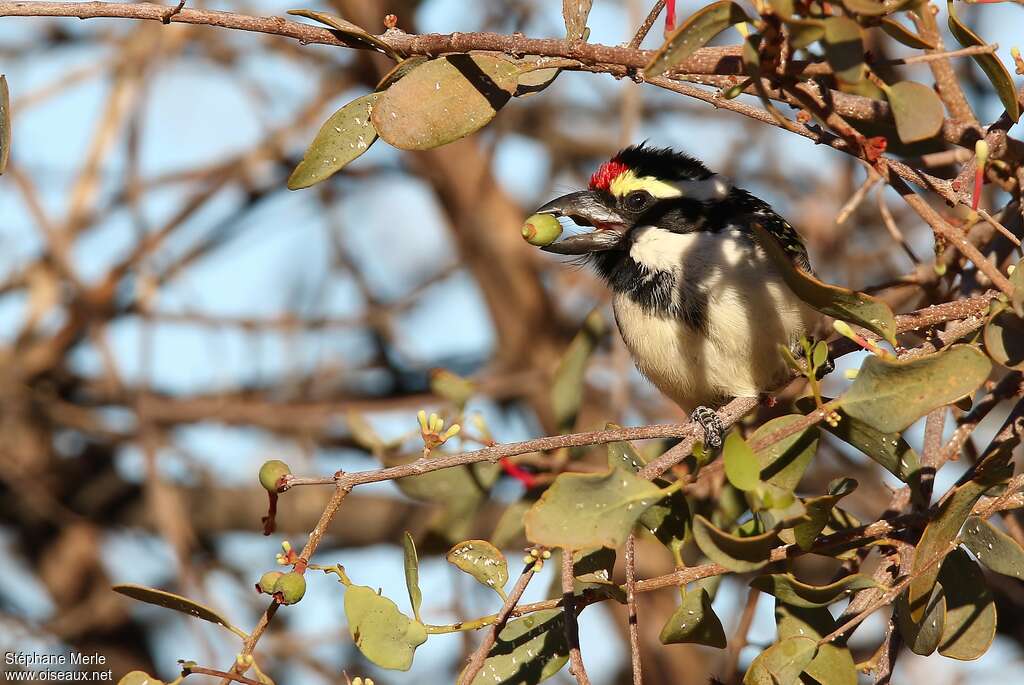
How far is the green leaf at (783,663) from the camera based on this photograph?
141cm

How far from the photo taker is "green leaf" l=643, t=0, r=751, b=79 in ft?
4.06

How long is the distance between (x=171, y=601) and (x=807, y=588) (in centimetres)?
76

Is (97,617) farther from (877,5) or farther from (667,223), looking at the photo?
(877,5)

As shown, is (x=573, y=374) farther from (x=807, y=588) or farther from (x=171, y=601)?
(x=171, y=601)

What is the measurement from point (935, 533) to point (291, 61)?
3426 millimetres

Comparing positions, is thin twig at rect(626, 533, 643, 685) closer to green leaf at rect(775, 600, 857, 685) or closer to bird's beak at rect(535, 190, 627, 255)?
green leaf at rect(775, 600, 857, 685)

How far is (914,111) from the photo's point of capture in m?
1.33

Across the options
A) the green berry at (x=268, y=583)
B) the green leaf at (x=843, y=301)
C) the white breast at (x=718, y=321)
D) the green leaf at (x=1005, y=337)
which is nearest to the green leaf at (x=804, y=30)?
the green leaf at (x=843, y=301)

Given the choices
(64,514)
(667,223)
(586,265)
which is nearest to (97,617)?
(64,514)

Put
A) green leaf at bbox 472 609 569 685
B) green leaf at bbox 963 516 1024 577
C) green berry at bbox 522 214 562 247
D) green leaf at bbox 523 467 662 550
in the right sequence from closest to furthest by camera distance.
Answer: green leaf at bbox 523 467 662 550, green leaf at bbox 963 516 1024 577, green leaf at bbox 472 609 569 685, green berry at bbox 522 214 562 247

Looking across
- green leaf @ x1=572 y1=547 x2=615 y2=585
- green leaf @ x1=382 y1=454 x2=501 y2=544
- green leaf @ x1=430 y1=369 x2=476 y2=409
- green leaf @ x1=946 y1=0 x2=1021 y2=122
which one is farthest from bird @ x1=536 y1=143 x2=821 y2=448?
green leaf @ x1=946 y1=0 x2=1021 y2=122

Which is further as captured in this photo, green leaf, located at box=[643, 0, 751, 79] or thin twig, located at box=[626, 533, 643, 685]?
thin twig, located at box=[626, 533, 643, 685]

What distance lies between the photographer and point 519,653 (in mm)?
1592

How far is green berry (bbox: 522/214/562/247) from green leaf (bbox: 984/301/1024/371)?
63 cm
